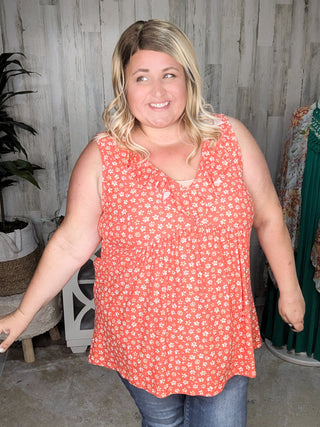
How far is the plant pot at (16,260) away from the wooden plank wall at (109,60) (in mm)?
309

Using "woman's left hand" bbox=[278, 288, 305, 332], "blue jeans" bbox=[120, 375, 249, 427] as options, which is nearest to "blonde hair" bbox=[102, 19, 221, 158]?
"woman's left hand" bbox=[278, 288, 305, 332]

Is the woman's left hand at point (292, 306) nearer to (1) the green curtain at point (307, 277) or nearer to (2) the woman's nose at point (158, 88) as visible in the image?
(2) the woman's nose at point (158, 88)

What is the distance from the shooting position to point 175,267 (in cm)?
114

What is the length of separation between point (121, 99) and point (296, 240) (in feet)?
4.39

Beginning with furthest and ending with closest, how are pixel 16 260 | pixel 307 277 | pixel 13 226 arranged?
pixel 13 226 → pixel 16 260 → pixel 307 277

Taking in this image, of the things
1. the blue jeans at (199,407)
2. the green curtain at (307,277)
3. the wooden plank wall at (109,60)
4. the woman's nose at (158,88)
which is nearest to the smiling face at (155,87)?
the woman's nose at (158,88)

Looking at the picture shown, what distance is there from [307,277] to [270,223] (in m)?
1.02

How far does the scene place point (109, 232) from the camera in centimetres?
118

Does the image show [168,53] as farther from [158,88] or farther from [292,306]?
[292,306]

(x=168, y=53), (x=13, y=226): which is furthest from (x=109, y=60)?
(x=168, y=53)

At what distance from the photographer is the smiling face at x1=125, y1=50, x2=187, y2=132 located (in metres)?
1.18

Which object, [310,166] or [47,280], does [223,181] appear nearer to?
[47,280]

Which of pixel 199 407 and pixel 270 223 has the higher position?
pixel 270 223

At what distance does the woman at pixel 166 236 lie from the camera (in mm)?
1148
